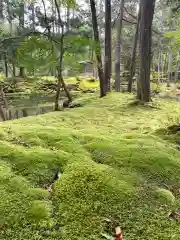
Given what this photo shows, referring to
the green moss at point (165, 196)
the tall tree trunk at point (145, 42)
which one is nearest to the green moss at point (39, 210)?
the green moss at point (165, 196)

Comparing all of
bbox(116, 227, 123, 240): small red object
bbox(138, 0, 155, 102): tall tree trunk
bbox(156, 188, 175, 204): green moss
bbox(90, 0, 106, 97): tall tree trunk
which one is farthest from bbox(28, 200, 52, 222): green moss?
bbox(138, 0, 155, 102): tall tree trunk

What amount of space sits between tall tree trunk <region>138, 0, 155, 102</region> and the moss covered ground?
4659mm

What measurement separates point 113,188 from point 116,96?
725cm

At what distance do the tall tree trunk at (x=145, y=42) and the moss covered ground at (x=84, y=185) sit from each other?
15.3 ft

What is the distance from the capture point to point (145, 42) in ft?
26.9

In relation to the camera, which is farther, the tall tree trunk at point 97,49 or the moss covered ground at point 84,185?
the tall tree trunk at point 97,49

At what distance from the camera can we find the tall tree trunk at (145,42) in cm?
802

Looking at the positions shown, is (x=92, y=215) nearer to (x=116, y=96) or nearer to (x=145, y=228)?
(x=145, y=228)

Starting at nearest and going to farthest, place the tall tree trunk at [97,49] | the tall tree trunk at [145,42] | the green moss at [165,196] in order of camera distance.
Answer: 1. the green moss at [165,196]
2. the tall tree trunk at [145,42]
3. the tall tree trunk at [97,49]

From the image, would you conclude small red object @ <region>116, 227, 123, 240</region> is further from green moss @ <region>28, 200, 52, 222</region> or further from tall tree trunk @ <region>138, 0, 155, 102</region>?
tall tree trunk @ <region>138, 0, 155, 102</region>

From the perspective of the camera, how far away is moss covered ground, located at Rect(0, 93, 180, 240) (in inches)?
85.4

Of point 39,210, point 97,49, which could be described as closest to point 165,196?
point 39,210

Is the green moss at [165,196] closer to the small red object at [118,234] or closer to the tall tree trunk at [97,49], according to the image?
the small red object at [118,234]

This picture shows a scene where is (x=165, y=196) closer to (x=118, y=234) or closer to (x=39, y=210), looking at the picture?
(x=118, y=234)
